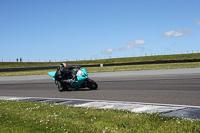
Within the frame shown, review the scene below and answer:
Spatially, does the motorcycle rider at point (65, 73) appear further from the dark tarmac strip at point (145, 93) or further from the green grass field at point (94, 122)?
the green grass field at point (94, 122)

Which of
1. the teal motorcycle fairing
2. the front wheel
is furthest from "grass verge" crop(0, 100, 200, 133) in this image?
the front wheel

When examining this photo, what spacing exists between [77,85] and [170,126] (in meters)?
8.77

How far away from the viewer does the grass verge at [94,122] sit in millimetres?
5512

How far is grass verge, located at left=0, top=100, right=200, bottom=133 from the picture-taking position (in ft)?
18.1

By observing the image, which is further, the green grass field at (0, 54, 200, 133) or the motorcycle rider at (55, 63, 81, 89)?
the motorcycle rider at (55, 63, 81, 89)

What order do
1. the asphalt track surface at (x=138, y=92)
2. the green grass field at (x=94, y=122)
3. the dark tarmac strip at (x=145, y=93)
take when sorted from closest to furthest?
the green grass field at (x=94, y=122), the dark tarmac strip at (x=145, y=93), the asphalt track surface at (x=138, y=92)

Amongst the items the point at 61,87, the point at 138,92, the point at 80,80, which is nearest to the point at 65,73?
the point at 61,87

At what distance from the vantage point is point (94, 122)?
244 inches

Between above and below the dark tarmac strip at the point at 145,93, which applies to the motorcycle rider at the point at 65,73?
above

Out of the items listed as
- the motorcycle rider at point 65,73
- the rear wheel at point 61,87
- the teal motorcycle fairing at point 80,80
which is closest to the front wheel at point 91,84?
the teal motorcycle fairing at point 80,80

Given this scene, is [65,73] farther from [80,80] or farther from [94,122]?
[94,122]

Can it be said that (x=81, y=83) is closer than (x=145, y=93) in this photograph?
No

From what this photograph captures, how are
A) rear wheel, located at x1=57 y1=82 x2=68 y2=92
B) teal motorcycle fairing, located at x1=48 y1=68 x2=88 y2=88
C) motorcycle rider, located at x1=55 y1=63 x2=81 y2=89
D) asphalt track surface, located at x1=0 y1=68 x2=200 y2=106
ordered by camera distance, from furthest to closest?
1. rear wheel, located at x1=57 y1=82 x2=68 y2=92
2. motorcycle rider, located at x1=55 y1=63 x2=81 y2=89
3. teal motorcycle fairing, located at x1=48 y1=68 x2=88 y2=88
4. asphalt track surface, located at x1=0 y1=68 x2=200 y2=106

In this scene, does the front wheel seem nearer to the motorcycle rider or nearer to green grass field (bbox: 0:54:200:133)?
the motorcycle rider
